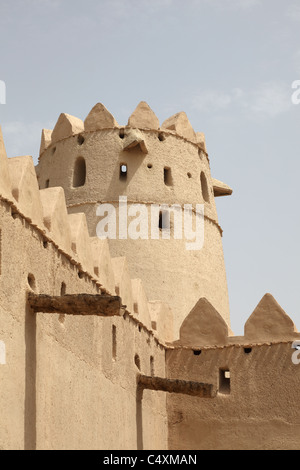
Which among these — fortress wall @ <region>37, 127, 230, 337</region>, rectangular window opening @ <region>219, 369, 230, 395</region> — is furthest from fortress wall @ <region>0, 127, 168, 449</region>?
fortress wall @ <region>37, 127, 230, 337</region>

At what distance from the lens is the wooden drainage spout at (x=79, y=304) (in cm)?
822

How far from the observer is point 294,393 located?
14.2 m

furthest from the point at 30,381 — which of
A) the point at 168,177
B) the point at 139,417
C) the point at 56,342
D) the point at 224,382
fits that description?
the point at 168,177

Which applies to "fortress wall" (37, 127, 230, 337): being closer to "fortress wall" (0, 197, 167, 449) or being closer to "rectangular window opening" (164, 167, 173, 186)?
"rectangular window opening" (164, 167, 173, 186)

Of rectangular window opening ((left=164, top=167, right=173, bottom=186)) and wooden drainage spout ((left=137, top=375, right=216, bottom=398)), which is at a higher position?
rectangular window opening ((left=164, top=167, right=173, bottom=186))

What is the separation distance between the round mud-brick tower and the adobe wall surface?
272 cm

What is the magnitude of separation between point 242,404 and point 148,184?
234 inches

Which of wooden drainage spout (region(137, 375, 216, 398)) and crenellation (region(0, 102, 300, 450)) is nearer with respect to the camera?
crenellation (region(0, 102, 300, 450))

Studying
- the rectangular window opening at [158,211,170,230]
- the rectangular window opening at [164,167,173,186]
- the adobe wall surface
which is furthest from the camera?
the rectangular window opening at [164,167,173,186]

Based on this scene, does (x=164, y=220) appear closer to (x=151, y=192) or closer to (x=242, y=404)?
(x=151, y=192)

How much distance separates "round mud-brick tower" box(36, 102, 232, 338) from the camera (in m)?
17.7

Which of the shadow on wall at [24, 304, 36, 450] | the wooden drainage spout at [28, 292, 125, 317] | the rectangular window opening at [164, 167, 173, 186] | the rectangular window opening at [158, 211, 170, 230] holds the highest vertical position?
the rectangular window opening at [164, 167, 173, 186]
